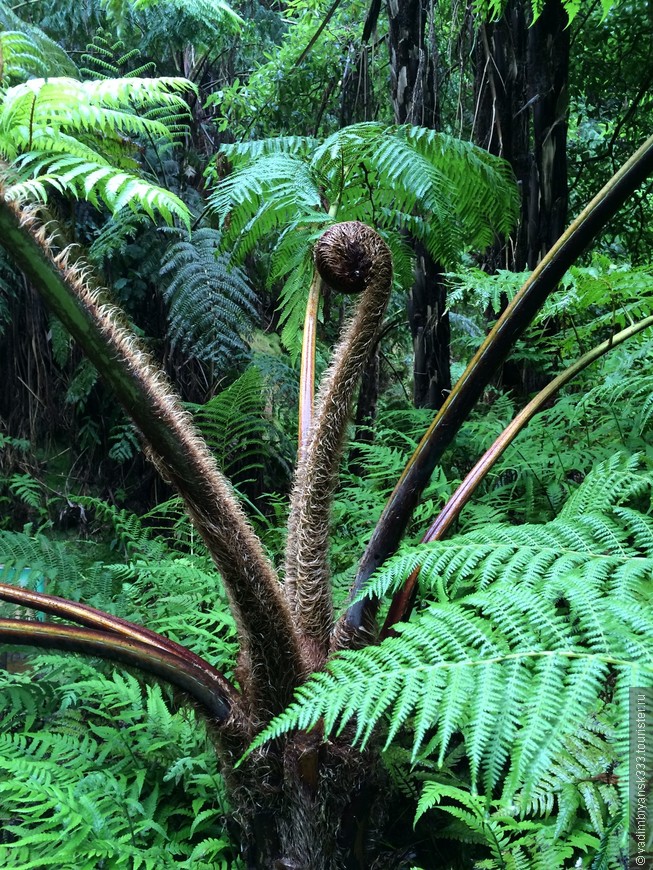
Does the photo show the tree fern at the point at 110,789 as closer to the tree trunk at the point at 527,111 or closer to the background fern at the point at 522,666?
the background fern at the point at 522,666

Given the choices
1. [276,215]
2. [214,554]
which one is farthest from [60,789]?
[276,215]

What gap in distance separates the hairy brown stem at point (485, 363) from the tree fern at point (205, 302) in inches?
76.3

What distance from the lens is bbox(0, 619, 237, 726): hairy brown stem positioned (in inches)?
34.7

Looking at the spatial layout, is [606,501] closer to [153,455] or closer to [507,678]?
[507,678]

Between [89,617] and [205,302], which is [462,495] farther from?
[205,302]

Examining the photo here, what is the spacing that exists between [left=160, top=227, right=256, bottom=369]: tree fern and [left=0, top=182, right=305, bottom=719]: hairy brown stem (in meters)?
1.87

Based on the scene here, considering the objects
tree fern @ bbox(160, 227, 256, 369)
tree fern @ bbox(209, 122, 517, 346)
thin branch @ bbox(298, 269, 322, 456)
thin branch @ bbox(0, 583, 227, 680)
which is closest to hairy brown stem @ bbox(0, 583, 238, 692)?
thin branch @ bbox(0, 583, 227, 680)

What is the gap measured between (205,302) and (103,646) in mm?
2142

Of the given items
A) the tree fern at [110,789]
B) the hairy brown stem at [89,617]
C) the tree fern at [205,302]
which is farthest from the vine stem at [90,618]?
the tree fern at [205,302]

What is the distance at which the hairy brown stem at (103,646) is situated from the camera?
0.88m

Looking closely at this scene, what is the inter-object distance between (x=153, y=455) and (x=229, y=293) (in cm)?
219

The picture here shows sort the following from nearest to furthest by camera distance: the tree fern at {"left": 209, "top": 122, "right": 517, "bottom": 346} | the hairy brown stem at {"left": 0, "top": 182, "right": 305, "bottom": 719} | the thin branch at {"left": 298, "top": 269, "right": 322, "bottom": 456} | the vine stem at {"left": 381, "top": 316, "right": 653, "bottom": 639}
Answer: the hairy brown stem at {"left": 0, "top": 182, "right": 305, "bottom": 719}
the vine stem at {"left": 381, "top": 316, "right": 653, "bottom": 639}
the thin branch at {"left": 298, "top": 269, "right": 322, "bottom": 456}
the tree fern at {"left": 209, "top": 122, "right": 517, "bottom": 346}

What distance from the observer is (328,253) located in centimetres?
116

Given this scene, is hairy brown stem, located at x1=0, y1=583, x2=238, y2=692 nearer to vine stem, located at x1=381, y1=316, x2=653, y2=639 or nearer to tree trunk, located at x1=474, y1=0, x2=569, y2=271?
vine stem, located at x1=381, y1=316, x2=653, y2=639
